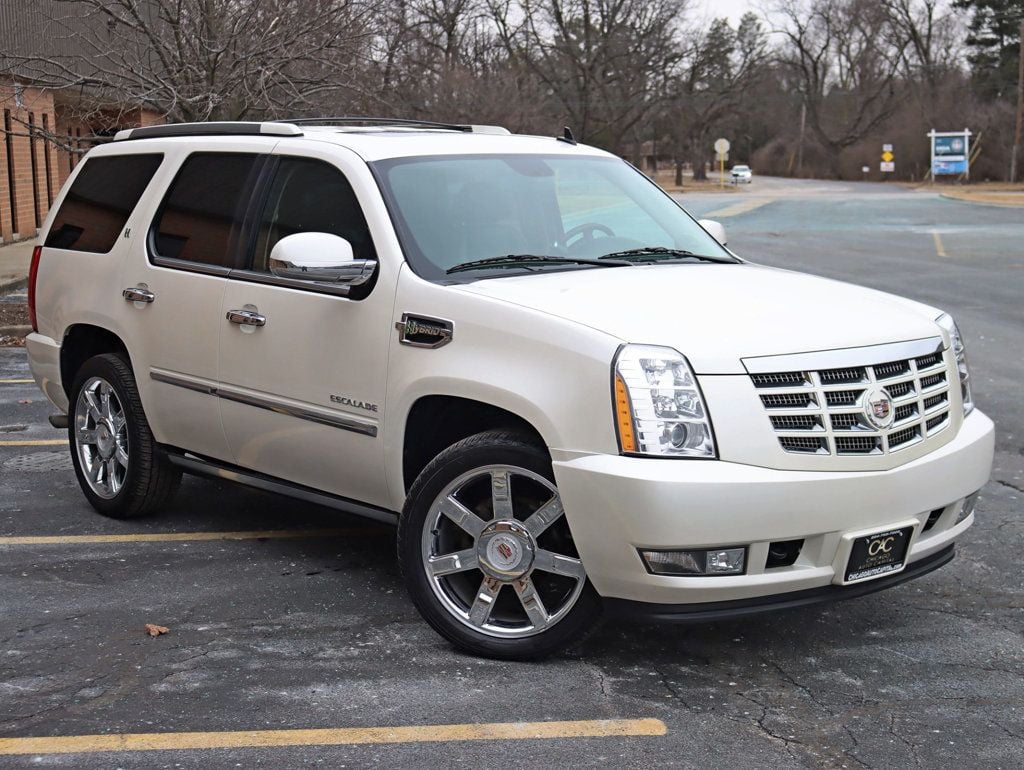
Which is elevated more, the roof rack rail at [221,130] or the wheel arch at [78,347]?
the roof rack rail at [221,130]

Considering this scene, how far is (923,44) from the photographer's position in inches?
3949

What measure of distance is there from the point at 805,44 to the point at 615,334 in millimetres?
109665

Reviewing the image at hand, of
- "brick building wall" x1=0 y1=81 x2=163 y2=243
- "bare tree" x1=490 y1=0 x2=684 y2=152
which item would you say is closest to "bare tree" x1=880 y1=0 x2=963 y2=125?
"bare tree" x1=490 y1=0 x2=684 y2=152

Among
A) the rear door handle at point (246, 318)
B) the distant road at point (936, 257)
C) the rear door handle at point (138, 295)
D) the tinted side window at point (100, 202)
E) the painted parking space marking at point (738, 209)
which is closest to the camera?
the rear door handle at point (246, 318)

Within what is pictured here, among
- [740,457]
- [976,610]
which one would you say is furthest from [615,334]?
[976,610]

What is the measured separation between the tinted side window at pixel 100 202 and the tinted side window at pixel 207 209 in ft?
1.01

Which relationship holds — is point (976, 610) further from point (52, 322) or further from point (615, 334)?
point (52, 322)

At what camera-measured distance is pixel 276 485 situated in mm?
5629

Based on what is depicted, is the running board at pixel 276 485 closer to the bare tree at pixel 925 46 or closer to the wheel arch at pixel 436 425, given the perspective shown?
the wheel arch at pixel 436 425

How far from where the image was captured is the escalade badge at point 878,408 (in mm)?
4324

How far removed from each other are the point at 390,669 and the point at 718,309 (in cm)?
165

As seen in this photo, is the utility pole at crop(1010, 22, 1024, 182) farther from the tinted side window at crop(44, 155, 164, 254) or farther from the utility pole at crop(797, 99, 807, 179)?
the tinted side window at crop(44, 155, 164, 254)

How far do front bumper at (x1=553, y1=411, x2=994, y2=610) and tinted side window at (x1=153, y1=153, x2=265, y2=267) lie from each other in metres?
2.25

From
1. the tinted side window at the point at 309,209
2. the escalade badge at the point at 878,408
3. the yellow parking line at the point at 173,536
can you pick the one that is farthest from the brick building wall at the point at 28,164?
the escalade badge at the point at 878,408
